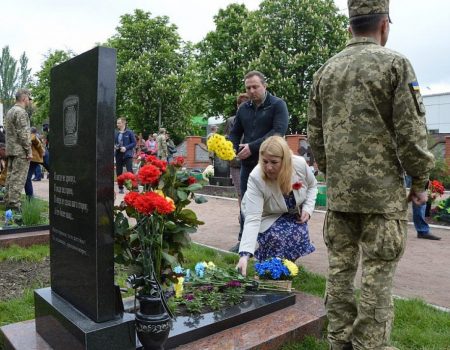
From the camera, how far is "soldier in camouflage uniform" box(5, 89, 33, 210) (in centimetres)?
750

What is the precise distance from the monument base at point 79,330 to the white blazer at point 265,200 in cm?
127

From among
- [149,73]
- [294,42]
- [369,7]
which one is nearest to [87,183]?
[369,7]

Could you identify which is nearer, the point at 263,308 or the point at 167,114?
the point at 263,308

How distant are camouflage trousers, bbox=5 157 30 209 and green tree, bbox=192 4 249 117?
24021mm

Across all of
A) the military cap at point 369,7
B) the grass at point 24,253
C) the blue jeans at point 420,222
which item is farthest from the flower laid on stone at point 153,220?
the blue jeans at point 420,222

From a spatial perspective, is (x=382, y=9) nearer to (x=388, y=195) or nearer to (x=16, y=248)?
(x=388, y=195)

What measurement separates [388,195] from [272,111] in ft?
9.08

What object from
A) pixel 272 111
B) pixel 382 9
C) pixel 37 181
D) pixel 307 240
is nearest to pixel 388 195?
pixel 382 9

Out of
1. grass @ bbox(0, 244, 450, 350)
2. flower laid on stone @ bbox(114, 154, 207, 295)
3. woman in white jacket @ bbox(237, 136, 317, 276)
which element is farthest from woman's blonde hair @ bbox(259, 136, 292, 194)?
grass @ bbox(0, 244, 450, 350)

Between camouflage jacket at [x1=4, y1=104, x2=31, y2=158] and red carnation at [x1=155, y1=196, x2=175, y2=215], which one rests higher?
camouflage jacket at [x1=4, y1=104, x2=31, y2=158]

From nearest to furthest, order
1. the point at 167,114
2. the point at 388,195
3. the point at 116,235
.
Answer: the point at 388,195, the point at 116,235, the point at 167,114

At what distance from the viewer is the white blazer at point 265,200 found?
3.65 meters

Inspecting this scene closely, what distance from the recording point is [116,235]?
2629 mm

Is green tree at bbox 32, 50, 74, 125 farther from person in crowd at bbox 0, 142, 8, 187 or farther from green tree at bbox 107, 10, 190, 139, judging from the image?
person in crowd at bbox 0, 142, 8, 187
